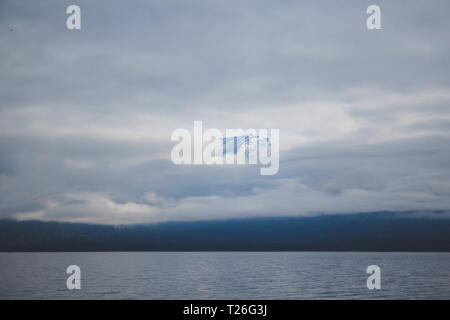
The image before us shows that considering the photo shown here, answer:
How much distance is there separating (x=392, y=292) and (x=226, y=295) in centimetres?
3333
